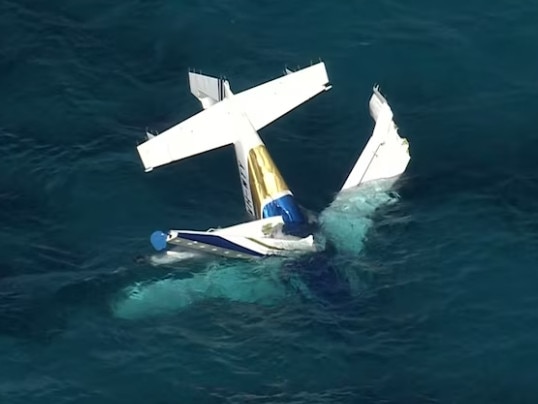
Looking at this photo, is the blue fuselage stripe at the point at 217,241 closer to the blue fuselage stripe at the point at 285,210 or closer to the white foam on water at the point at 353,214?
the blue fuselage stripe at the point at 285,210

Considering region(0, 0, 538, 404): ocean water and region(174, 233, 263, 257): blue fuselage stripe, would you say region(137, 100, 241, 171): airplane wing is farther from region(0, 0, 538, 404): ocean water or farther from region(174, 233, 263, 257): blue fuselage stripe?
region(174, 233, 263, 257): blue fuselage stripe

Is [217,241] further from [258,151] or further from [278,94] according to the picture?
[278,94]

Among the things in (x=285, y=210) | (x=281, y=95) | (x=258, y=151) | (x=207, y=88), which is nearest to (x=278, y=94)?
(x=281, y=95)

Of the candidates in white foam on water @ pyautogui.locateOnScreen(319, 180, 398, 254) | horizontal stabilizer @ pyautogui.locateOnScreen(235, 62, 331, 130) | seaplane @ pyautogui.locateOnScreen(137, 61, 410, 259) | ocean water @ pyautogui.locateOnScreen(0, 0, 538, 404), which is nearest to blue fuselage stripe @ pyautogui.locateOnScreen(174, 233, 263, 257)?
seaplane @ pyautogui.locateOnScreen(137, 61, 410, 259)

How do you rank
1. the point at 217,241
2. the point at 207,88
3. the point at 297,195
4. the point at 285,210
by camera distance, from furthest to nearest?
1. the point at 207,88
2. the point at 297,195
3. the point at 285,210
4. the point at 217,241

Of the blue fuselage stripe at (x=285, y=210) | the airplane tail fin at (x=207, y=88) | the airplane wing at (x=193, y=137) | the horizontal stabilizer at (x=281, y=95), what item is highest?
the airplane tail fin at (x=207, y=88)

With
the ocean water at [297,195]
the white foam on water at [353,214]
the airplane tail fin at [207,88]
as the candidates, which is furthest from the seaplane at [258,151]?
the ocean water at [297,195]

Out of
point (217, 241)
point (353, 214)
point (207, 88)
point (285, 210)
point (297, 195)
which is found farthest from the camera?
point (207, 88)
